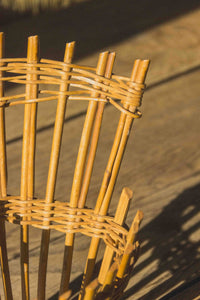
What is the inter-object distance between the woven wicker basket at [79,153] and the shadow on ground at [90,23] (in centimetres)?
119

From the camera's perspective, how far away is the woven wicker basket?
84cm

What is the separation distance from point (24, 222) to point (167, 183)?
0.60m

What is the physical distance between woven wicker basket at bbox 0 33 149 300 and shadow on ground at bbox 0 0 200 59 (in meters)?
1.19

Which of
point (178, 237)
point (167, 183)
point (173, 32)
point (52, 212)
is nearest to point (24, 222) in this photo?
point (52, 212)

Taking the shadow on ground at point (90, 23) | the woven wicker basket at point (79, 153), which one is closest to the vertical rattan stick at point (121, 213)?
the woven wicker basket at point (79, 153)

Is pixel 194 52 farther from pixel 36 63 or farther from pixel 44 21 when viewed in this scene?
pixel 36 63

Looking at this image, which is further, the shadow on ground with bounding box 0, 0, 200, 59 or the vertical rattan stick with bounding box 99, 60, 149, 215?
the shadow on ground with bounding box 0, 0, 200, 59

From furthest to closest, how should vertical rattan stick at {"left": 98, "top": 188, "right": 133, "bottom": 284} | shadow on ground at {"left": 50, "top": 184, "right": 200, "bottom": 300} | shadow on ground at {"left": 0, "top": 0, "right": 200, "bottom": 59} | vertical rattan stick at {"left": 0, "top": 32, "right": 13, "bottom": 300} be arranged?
shadow on ground at {"left": 0, "top": 0, "right": 200, "bottom": 59}, shadow on ground at {"left": 50, "top": 184, "right": 200, "bottom": 300}, vertical rattan stick at {"left": 0, "top": 32, "right": 13, "bottom": 300}, vertical rattan stick at {"left": 98, "top": 188, "right": 133, "bottom": 284}

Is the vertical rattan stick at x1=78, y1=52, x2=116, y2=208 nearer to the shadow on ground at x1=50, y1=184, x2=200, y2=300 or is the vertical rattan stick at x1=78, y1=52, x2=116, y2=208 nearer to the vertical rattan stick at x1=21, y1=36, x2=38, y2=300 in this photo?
the vertical rattan stick at x1=21, y1=36, x2=38, y2=300

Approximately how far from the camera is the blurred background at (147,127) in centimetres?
114

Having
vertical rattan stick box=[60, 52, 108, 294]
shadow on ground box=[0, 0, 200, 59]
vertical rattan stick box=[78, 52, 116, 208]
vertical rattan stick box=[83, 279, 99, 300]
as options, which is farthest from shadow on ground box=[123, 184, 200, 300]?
shadow on ground box=[0, 0, 200, 59]

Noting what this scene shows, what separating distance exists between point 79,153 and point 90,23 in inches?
64.3

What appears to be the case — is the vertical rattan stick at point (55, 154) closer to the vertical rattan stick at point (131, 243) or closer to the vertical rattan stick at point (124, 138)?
the vertical rattan stick at point (124, 138)

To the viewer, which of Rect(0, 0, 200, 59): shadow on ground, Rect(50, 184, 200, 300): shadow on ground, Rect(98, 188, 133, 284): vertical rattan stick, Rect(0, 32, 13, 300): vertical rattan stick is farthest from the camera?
Rect(0, 0, 200, 59): shadow on ground
